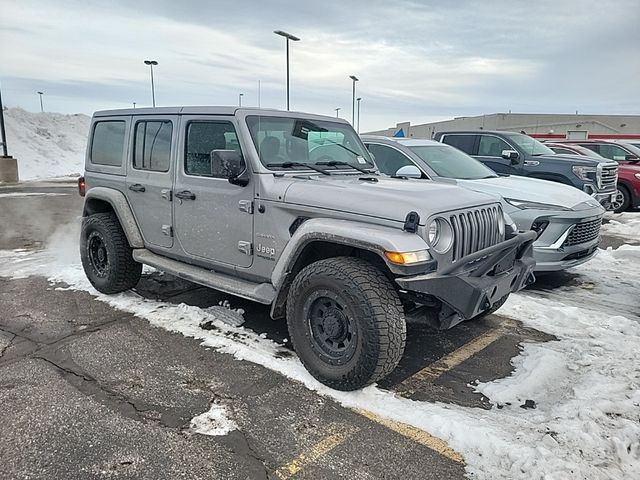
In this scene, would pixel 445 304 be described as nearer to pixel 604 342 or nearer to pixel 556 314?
pixel 604 342

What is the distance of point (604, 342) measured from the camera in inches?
162

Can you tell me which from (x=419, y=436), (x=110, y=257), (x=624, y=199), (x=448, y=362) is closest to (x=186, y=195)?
(x=110, y=257)

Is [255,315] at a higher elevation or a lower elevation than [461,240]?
lower

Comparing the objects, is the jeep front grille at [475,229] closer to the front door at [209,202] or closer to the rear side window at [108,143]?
the front door at [209,202]

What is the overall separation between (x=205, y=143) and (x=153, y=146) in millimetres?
792

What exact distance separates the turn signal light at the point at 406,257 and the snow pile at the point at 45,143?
1045 inches

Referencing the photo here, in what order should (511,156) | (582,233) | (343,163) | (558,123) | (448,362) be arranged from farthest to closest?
A: (558,123) < (511,156) < (582,233) < (343,163) < (448,362)

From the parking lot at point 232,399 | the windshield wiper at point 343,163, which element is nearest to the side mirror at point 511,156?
the parking lot at point 232,399

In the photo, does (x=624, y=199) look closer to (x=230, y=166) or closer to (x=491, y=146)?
(x=491, y=146)

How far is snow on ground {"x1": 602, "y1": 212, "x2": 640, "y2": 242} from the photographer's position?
9422 mm

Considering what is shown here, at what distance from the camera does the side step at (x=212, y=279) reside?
3.85m

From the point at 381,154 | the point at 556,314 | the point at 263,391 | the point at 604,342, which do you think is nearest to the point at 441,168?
the point at 381,154

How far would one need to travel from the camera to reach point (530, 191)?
6.05 metres

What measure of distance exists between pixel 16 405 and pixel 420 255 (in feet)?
8.99
